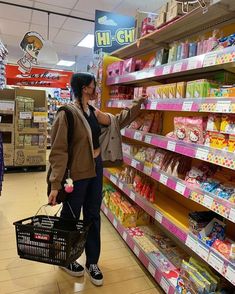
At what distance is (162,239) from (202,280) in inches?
36.5

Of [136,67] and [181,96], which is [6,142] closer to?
[136,67]

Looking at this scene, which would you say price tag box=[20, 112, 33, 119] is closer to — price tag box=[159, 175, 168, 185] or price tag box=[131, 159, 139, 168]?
price tag box=[131, 159, 139, 168]

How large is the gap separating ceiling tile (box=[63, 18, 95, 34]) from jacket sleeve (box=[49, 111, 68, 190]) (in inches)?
186

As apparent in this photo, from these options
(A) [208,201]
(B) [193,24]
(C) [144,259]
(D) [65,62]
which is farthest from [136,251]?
(D) [65,62]

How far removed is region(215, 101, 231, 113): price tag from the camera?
149 cm

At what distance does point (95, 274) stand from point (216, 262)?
1085 millimetres

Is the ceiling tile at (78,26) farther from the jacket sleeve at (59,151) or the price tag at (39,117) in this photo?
the jacket sleeve at (59,151)

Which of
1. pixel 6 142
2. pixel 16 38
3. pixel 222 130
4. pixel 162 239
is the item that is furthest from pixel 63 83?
pixel 222 130

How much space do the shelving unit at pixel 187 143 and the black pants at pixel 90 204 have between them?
17.4 inches

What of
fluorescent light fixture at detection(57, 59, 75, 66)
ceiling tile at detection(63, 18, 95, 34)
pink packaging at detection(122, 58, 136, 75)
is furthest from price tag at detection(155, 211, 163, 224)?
fluorescent light fixture at detection(57, 59, 75, 66)

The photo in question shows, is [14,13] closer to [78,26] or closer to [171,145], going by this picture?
[78,26]

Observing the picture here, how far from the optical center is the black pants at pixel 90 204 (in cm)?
211

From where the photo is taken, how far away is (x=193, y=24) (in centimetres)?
215

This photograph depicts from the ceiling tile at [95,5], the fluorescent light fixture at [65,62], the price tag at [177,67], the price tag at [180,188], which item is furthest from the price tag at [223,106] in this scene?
the fluorescent light fixture at [65,62]
